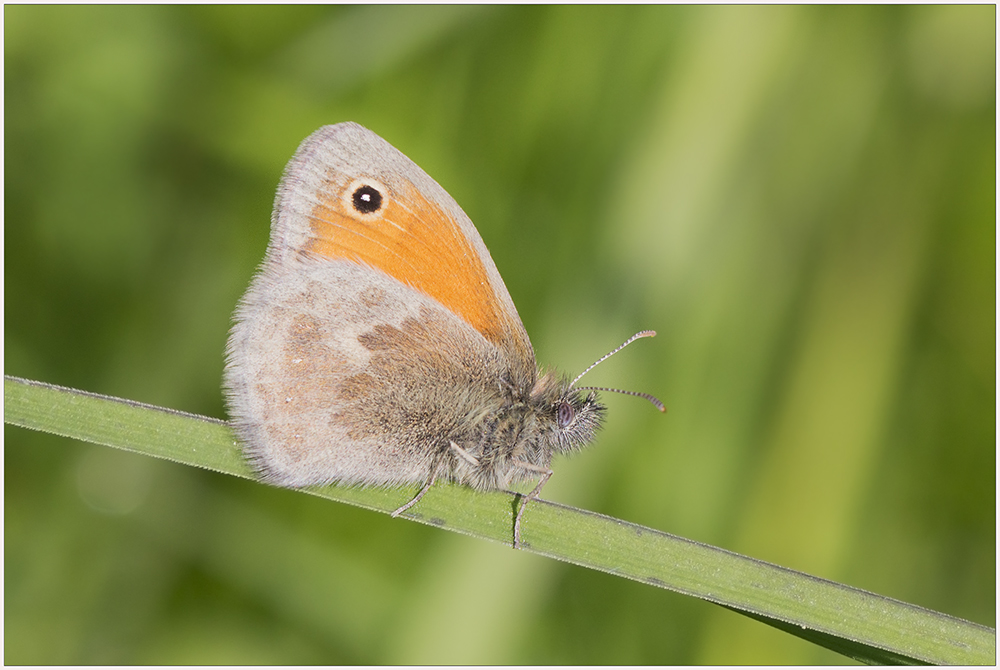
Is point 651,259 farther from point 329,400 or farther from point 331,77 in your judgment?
point 331,77

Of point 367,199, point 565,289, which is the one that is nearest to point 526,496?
point 367,199

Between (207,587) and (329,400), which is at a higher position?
(329,400)

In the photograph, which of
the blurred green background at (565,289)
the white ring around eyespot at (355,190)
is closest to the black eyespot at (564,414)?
the blurred green background at (565,289)

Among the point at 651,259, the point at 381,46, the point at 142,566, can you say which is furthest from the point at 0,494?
the point at 651,259

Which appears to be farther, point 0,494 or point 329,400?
point 0,494

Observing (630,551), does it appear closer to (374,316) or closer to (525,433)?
(525,433)

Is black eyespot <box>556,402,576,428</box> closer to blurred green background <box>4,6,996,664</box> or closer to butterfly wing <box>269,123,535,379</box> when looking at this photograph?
butterfly wing <box>269,123,535,379</box>

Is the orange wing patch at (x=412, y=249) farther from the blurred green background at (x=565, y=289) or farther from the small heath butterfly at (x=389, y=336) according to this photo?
the blurred green background at (x=565, y=289)

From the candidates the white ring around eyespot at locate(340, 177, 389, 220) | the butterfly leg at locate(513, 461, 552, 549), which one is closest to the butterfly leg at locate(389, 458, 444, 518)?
the butterfly leg at locate(513, 461, 552, 549)

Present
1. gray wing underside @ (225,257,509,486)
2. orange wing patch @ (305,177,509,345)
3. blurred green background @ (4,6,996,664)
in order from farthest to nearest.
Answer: blurred green background @ (4,6,996,664) → orange wing patch @ (305,177,509,345) → gray wing underside @ (225,257,509,486)
